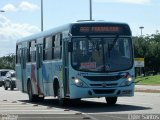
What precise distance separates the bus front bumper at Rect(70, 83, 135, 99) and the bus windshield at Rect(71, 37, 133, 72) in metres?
0.72

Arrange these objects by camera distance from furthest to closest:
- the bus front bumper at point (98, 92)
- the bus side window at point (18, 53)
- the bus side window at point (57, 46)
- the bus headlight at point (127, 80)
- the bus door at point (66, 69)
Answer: the bus side window at point (18, 53)
the bus side window at point (57, 46)
the bus door at point (66, 69)
the bus headlight at point (127, 80)
the bus front bumper at point (98, 92)

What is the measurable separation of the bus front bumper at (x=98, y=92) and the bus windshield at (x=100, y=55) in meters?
0.72

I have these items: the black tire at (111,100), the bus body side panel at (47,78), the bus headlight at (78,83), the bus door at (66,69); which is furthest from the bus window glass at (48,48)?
the bus headlight at (78,83)

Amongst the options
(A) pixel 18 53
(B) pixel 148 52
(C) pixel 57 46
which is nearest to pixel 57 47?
(C) pixel 57 46

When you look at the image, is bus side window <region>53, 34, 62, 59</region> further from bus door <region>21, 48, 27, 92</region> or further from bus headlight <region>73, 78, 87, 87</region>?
bus door <region>21, 48, 27, 92</region>

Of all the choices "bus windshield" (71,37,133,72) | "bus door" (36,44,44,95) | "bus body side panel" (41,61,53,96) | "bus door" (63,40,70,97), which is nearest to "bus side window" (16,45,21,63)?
"bus door" (36,44,44,95)

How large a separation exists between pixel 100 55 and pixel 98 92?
1.41 m

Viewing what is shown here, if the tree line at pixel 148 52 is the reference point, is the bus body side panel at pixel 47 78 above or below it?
above

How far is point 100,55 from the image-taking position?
21.4m

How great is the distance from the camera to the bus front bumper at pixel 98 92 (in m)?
21.1

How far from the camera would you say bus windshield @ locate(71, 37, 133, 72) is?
21297mm

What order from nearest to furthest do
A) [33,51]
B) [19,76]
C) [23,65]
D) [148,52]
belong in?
[33,51]
[23,65]
[19,76]
[148,52]

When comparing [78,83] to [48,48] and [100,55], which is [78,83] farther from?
[48,48]

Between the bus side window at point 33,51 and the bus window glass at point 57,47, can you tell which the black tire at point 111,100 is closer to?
the bus window glass at point 57,47
